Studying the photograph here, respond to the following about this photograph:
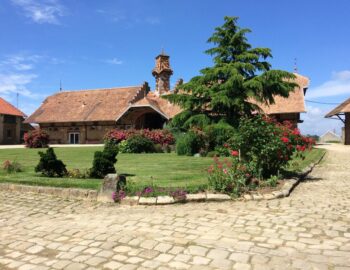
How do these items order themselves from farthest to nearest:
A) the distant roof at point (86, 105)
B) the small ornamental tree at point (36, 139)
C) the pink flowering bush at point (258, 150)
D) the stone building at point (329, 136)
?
the stone building at point (329, 136) → the distant roof at point (86, 105) → the small ornamental tree at point (36, 139) → the pink flowering bush at point (258, 150)

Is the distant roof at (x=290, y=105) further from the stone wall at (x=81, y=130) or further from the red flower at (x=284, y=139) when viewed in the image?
the red flower at (x=284, y=139)

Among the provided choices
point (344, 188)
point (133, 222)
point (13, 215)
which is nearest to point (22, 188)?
point (13, 215)

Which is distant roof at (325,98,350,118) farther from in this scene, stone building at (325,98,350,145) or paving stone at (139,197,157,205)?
paving stone at (139,197,157,205)

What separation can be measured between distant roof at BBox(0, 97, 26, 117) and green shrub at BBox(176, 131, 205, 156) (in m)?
35.5

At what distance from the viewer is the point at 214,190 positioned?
777 cm

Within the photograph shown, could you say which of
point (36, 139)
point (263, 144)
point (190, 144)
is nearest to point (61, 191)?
point (263, 144)

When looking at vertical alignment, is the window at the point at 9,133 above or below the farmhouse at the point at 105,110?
below

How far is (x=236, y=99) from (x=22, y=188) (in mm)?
12908

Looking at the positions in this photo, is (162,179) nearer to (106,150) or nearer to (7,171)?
(106,150)

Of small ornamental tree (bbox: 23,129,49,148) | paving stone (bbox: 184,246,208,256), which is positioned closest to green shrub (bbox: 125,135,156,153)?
small ornamental tree (bbox: 23,129,49,148)

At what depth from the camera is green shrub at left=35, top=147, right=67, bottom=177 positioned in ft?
32.4

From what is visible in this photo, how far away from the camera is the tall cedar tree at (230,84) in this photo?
61.9ft

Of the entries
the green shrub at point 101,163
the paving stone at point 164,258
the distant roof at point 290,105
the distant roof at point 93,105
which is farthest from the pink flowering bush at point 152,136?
the paving stone at point 164,258

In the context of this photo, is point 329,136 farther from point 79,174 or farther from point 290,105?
point 79,174
